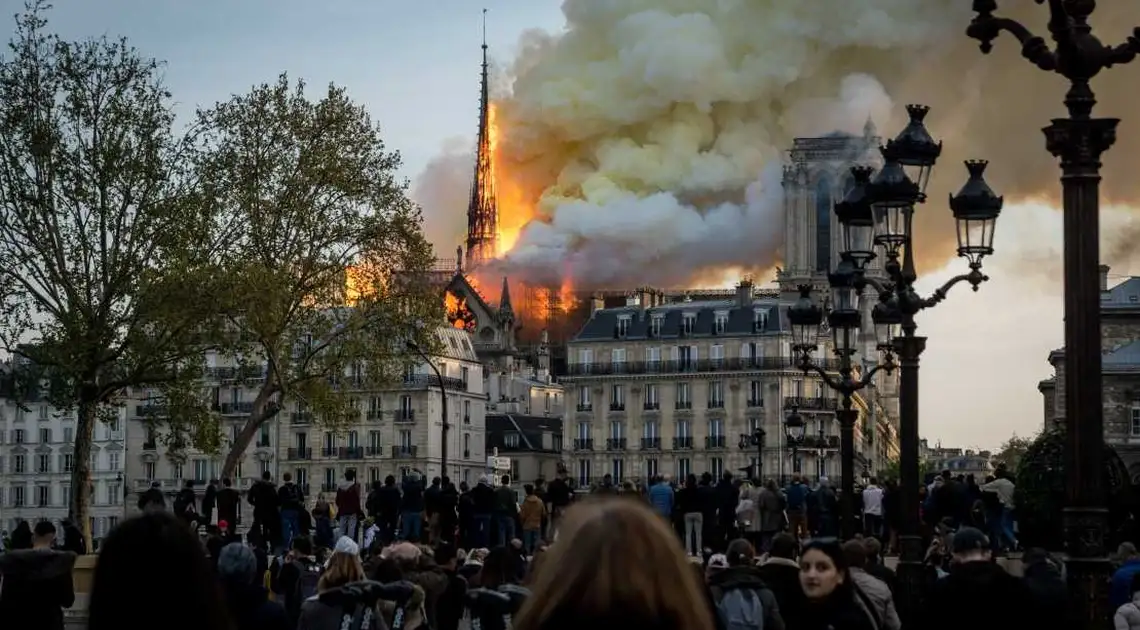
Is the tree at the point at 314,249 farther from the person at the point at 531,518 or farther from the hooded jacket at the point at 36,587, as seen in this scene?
the hooded jacket at the point at 36,587

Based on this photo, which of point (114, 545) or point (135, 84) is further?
point (135, 84)

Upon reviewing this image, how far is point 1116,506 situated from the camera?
3216 cm

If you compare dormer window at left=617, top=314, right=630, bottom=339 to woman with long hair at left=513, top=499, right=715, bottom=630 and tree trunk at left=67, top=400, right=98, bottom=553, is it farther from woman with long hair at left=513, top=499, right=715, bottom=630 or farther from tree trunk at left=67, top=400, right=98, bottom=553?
woman with long hair at left=513, top=499, right=715, bottom=630

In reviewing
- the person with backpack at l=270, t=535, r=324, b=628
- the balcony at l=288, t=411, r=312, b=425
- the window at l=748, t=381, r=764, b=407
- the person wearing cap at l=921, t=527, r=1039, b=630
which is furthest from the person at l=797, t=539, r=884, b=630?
the balcony at l=288, t=411, r=312, b=425

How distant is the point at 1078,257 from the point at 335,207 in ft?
144

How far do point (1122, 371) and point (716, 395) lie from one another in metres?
22.6

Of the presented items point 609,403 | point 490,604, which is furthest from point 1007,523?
point 609,403

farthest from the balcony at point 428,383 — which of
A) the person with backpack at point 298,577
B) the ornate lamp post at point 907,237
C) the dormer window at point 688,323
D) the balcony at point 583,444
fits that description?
the person with backpack at point 298,577

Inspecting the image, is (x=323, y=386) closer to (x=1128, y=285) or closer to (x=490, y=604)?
(x=490, y=604)

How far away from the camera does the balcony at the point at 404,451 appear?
360ft

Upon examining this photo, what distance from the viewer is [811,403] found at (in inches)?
4220

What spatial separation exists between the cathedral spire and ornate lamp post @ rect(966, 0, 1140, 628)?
447 feet

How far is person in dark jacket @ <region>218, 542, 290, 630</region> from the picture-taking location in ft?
31.4

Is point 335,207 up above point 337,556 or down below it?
above
